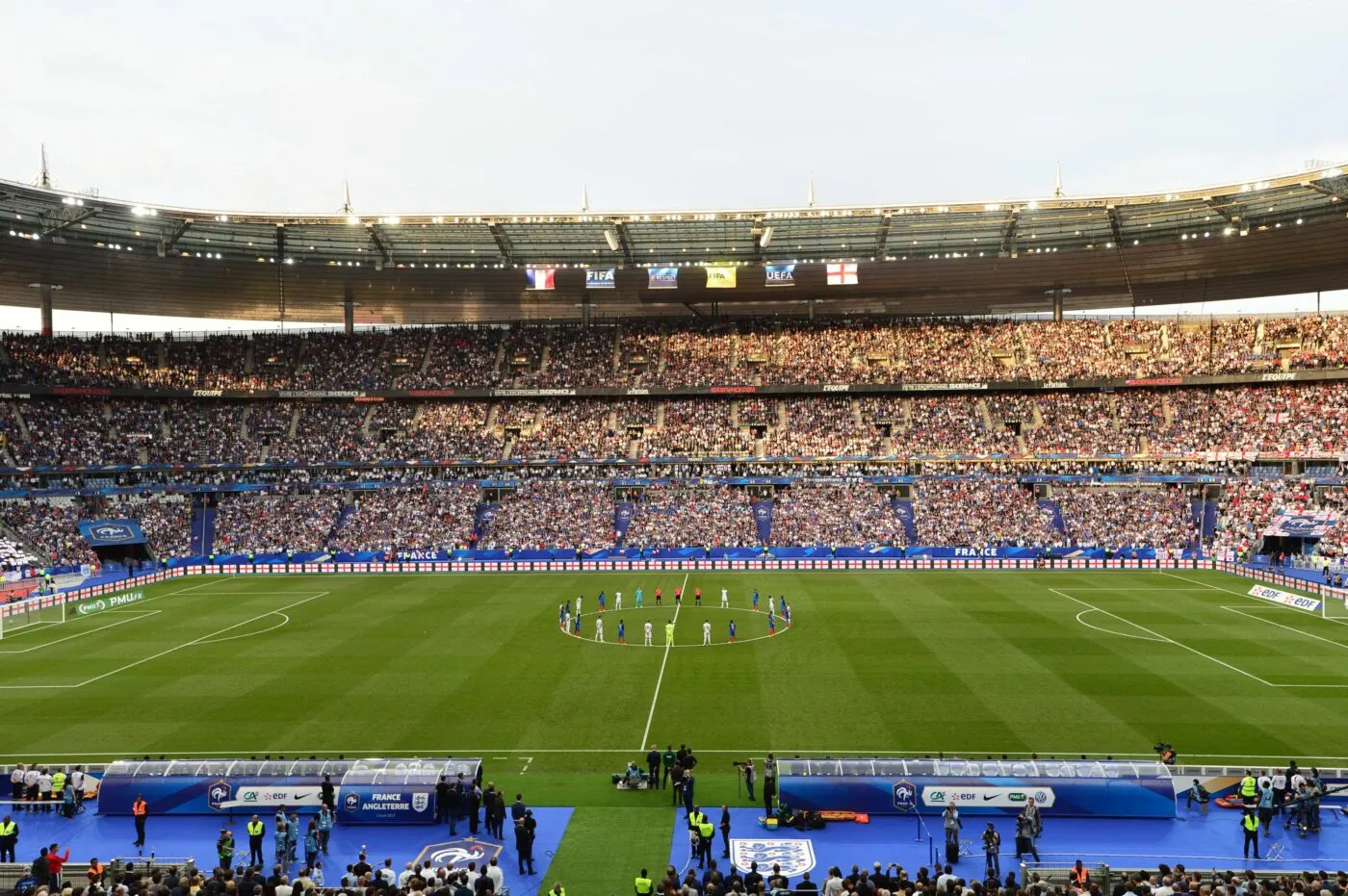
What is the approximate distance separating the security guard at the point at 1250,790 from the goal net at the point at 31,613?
48808 millimetres

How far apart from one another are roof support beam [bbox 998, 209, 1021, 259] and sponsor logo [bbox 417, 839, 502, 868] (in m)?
51.5

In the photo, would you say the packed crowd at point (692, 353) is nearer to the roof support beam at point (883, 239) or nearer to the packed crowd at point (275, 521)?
the roof support beam at point (883, 239)

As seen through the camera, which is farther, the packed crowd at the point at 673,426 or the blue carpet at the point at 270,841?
the packed crowd at the point at 673,426

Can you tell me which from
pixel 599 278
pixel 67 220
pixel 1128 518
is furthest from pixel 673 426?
pixel 67 220

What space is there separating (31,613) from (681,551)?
3702cm

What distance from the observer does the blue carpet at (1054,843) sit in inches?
685

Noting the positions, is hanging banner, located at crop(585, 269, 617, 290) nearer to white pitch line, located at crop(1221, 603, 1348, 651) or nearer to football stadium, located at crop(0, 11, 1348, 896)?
football stadium, located at crop(0, 11, 1348, 896)

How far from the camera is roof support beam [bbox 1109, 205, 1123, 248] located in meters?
57.9

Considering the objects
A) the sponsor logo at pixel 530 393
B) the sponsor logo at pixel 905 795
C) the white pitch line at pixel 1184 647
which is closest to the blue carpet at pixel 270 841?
the sponsor logo at pixel 905 795

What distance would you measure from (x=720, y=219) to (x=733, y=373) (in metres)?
19.2

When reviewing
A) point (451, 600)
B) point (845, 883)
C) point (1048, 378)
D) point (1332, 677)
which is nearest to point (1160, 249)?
point (1048, 378)

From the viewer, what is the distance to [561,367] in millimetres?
76750

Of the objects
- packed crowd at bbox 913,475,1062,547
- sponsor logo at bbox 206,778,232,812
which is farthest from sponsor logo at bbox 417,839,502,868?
packed crowd at bbox 913,475,1062,547

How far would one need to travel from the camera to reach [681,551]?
60.5 metres
